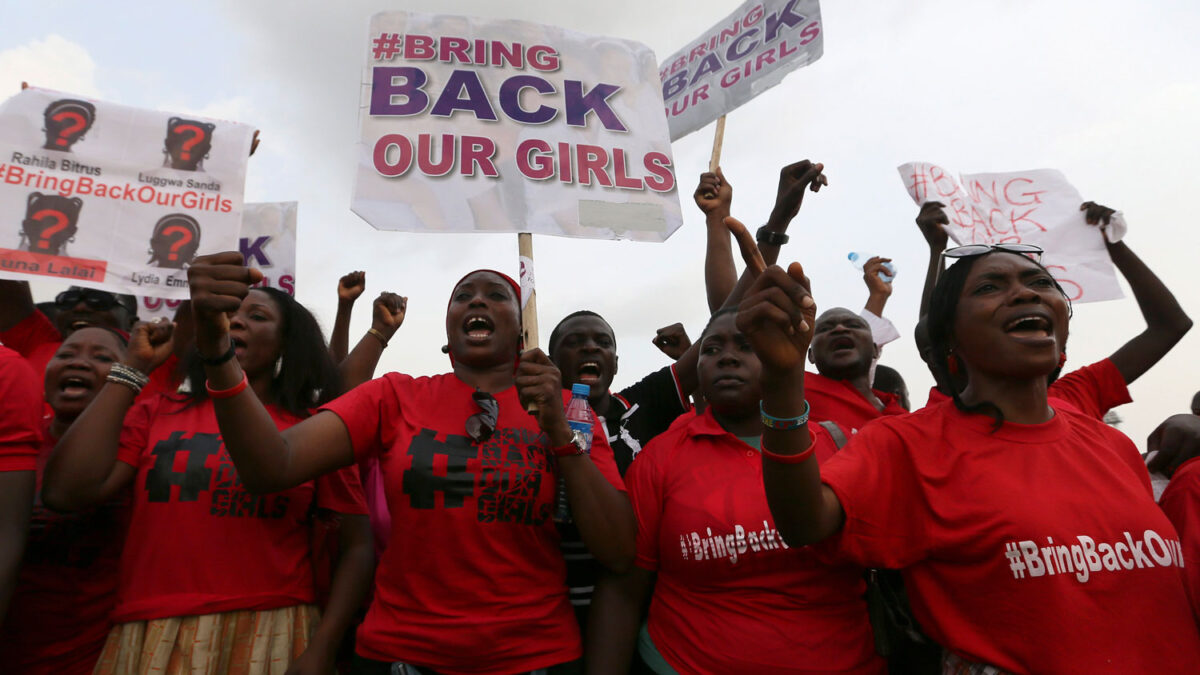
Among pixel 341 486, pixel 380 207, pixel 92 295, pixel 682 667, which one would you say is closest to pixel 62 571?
pixel 341 486

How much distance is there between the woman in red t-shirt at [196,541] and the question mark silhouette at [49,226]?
0.72m

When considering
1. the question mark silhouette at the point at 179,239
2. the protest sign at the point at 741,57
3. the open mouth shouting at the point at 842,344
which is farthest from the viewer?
the protest sign at the point at 741,57

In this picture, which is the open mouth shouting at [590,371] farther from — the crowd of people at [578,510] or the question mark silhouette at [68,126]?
the question mark silhouette at [68,126]

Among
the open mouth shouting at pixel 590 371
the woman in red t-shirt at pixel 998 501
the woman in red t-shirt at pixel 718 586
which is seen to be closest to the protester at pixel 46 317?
the open mouth shouting at pixel 590 371

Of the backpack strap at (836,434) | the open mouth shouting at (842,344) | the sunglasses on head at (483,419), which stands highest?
the open mouth shouting at (842,344)

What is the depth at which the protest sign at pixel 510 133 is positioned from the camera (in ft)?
10.9

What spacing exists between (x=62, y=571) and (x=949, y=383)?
330 centimetres

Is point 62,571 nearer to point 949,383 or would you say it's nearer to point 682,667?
point 682,667

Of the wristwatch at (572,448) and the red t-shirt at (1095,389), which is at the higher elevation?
the red t-shirt at (1095,389)

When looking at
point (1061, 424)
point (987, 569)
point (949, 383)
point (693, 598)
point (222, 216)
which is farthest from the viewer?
point (222, 216)

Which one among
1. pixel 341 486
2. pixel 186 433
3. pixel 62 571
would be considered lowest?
pixel 62 571

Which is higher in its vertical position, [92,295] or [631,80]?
[631,80]

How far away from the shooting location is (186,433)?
263 centimetres

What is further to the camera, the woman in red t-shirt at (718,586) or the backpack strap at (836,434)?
the backpack strap at (836,434)
